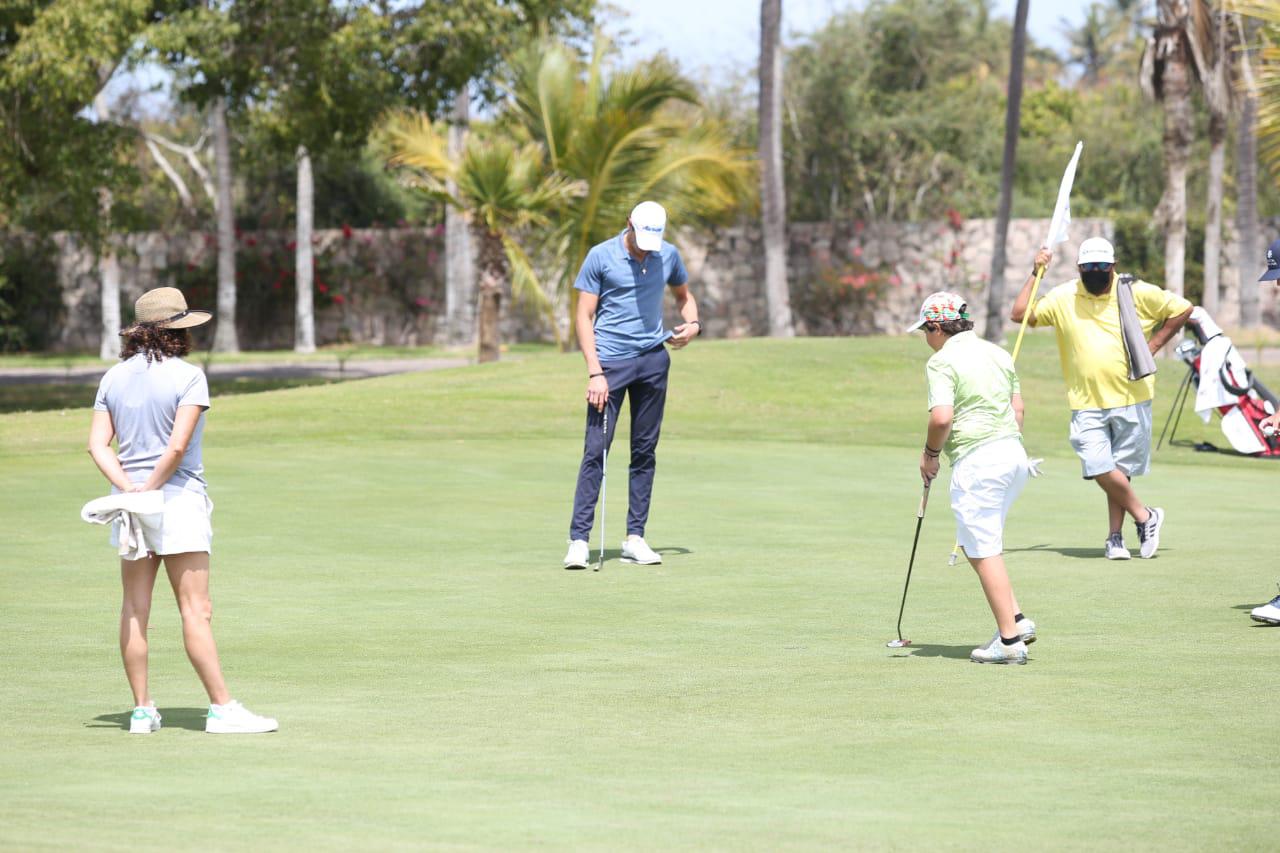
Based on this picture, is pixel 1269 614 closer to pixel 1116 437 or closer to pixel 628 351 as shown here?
pixel 1116 437

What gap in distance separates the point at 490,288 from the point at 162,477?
2259 cm

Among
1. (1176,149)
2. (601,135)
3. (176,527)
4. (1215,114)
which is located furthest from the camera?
(1215,114)

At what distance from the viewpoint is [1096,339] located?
11984mm

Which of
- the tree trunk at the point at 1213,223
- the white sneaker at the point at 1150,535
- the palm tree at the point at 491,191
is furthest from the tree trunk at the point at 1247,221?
the white sneaker at the point at 1150,535

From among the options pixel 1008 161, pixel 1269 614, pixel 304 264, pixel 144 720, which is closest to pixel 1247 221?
pixel 1008 161

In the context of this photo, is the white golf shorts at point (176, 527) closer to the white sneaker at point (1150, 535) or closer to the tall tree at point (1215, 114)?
the white sneaker at point (1150, 535)

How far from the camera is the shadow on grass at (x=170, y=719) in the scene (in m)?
6.98

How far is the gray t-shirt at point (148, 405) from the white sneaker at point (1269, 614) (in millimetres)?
5157

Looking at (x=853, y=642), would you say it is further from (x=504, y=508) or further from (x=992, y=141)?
(x=992, y=141)

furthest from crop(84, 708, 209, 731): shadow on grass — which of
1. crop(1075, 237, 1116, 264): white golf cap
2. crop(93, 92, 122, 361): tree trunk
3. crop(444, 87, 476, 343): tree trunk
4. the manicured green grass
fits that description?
crop(444, 87, 476, 343): tree trunk

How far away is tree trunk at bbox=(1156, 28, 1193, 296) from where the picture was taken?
32562mm

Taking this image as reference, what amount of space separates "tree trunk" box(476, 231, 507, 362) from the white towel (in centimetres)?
2237

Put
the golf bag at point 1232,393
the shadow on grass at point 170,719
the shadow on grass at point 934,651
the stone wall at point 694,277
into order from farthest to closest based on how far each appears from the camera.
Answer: the stone wall at point 694,277
the golf bag at point 1232,393
the shadow on grass at point 934,651
the shadow on grass at point 170,719

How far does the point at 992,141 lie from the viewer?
156 ft
